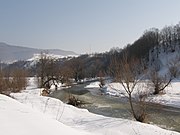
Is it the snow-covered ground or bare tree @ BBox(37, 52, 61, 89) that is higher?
bare tree @ BBox(37, 52, 61, 89)

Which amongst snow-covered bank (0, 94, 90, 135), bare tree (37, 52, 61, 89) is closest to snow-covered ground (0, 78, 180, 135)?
snow-covered bank (0, 94, 90, 135)

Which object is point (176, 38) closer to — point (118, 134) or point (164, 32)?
point (164, 32)

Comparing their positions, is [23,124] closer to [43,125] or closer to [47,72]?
[43,125]

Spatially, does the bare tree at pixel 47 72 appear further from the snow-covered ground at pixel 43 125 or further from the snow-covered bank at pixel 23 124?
the snow-covered bank at pixel 23 124

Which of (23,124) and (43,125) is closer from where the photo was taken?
(23,124)

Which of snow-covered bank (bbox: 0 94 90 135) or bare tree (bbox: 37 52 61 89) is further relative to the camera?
bare tree (bbox: 37 52 61 89)

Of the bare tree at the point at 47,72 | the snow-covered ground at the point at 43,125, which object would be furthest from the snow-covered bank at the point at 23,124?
the bare tree at the point at 47,72

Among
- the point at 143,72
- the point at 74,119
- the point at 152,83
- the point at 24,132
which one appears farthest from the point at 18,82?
the point at 24,132

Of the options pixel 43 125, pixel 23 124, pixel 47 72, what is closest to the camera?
A: pixel 23 124

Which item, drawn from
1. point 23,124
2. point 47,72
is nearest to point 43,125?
point 23,124

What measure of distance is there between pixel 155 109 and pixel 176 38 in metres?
86.9

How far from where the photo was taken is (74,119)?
38.9ft

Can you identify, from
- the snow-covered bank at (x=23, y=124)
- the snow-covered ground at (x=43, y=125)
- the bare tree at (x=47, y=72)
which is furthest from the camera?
the bare tree at (x=47, y=72)

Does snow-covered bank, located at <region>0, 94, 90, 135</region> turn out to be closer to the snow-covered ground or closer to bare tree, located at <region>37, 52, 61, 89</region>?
the snow-covered ground
